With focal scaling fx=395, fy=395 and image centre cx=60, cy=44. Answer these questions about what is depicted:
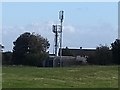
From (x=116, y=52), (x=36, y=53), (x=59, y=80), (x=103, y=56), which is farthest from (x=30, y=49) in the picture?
(x=59, y=80)

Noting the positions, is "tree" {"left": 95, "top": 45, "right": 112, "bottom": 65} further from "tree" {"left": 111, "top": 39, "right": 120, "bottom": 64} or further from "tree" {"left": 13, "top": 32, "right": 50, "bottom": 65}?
"tree" {"left": 13, "top": 32, "right": 50, "bottom": 65}

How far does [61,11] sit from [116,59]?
19752 millimetres

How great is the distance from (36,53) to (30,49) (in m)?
8.14

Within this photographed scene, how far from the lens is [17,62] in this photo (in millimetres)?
95938

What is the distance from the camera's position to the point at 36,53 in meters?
99.2

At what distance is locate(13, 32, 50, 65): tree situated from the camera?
9162 cm

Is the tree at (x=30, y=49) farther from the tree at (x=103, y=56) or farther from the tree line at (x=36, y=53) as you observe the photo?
the tree at (x=103, y=56)

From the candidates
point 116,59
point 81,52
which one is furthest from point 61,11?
point 81,52

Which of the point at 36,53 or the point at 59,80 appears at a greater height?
the point at 36,53

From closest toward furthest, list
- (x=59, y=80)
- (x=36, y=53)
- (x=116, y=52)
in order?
(x=59, y=80) → (x=116, y=52) → (x=36, y=53)

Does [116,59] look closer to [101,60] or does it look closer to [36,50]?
[101,60]

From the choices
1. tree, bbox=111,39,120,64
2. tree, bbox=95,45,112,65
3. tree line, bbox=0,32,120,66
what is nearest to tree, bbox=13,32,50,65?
tree line, bbox=0,32,120,66

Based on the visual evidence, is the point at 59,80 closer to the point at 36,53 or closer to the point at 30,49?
the point at 36,53

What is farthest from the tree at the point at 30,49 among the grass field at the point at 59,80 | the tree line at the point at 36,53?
the grass field at the point at 59,80
